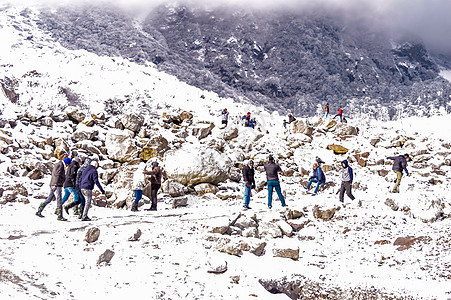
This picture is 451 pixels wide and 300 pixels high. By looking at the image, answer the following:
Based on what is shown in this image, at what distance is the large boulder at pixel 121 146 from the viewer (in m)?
15.2

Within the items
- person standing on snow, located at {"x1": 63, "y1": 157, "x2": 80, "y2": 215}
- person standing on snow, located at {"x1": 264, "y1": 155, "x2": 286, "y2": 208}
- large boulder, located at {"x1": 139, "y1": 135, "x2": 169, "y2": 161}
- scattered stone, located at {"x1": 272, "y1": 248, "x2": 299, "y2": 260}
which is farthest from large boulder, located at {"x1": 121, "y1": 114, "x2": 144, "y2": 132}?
scattered stone, located at {"x1": 272, "y1": 248, "x2": 299, "y2": 260}

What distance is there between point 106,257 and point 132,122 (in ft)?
40.1

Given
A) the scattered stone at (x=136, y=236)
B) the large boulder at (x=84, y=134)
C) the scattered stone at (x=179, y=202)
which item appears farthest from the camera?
the large boulder at (x=84, y=134)

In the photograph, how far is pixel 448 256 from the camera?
6605mm

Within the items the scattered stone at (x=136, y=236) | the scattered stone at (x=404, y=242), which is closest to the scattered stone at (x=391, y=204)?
the scattered stone at (x=404, y=242)

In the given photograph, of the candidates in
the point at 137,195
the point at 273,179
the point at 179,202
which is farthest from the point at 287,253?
the point at 137,195

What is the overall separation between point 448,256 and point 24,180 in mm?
12657

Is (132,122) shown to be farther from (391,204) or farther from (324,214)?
(391,204)

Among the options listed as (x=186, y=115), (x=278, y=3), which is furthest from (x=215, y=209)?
(x=278, y=3)

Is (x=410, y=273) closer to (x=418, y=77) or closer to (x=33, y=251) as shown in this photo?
(x=33, y=251)

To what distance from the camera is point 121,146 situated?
15430 millimetres

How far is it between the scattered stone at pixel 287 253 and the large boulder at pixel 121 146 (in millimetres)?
9813

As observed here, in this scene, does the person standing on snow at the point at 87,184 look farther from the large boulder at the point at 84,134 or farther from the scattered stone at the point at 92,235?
the large boulder at the point at 84,134

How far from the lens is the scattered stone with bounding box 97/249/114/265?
6.19 metres
